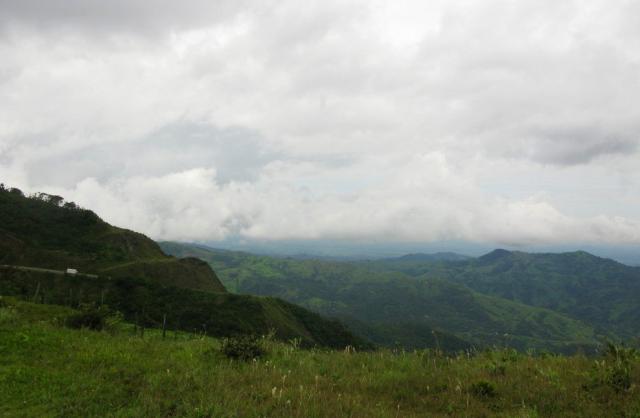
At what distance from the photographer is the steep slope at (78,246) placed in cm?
11138

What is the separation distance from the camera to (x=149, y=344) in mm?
13484

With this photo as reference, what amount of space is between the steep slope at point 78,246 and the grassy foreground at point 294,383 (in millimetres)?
113831

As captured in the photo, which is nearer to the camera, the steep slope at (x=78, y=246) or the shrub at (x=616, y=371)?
the shrub at (x=616, y=371)

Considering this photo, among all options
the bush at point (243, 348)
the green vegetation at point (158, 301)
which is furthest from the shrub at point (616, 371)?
the green vegetation at point (158, 301)

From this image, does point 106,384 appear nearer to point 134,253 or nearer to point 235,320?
point 235,320

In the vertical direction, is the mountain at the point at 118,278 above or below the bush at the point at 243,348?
below

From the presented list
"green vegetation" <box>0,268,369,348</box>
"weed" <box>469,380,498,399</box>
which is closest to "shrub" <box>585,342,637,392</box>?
"weed" <box>469,380,498,399</box>

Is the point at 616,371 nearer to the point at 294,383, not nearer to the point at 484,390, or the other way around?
the point at 484,390

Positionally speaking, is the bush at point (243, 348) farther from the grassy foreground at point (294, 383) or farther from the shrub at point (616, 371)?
the shrub at point (616, 371)

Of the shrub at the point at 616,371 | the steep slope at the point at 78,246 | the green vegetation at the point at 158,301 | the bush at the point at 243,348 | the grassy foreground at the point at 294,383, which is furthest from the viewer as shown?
the steep slope at the point at 78,246

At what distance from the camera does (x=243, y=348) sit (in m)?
12.4

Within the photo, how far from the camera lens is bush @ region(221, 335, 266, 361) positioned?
12180 mm

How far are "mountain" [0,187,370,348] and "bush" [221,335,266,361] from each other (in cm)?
5963

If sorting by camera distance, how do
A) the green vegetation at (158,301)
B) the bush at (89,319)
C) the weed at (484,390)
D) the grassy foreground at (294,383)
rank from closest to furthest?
1. the grassy foreground at (294,383)
2. the weed at (484,390)
3. the bush at (89,319)
4. the green vegetation at (158,301)
